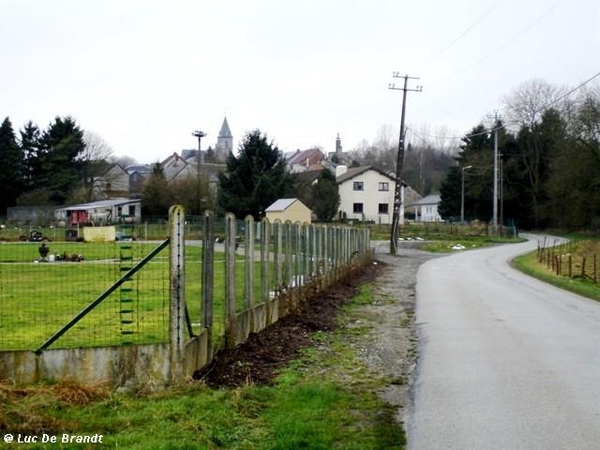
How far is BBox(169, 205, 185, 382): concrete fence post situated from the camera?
7520 millimetres

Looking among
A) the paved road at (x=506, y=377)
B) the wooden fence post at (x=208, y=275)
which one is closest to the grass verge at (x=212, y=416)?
the paved road at (x=506, y=377)

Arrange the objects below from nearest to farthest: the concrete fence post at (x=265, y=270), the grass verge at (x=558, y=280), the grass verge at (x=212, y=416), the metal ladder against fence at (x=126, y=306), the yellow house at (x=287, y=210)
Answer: the grass verge at (x=212, y=416), the metal ladder against fence at (x=126, y=306), the concrete fence post at (x=265, y=270), the grass verge at (x=558, y=280), the yellow house at (x=287, y=210)

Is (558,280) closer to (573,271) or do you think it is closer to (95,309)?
(573,271)

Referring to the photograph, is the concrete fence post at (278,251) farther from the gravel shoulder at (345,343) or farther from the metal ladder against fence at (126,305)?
the metal ladder against fence at (126,305)

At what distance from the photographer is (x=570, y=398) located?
8.12 metres

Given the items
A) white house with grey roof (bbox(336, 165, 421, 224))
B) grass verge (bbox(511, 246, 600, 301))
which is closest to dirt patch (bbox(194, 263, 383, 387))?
grass verge (bbox(511, 246, 600, 301))

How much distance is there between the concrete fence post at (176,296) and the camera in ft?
24.7

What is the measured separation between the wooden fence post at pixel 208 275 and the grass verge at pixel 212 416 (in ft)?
3.40

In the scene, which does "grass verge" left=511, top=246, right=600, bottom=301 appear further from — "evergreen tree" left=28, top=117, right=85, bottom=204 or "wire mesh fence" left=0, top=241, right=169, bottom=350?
"evergreen tree" left=28, top=117, right=85, bottom=204

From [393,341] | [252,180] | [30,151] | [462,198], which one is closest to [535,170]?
[462,198]

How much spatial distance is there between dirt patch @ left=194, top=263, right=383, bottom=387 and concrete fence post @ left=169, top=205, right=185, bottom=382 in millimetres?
495

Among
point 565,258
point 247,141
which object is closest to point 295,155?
point 247,141

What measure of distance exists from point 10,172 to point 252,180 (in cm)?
3010

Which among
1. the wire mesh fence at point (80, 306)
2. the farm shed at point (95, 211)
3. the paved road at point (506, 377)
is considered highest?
the farm shed at point (95, 211)
